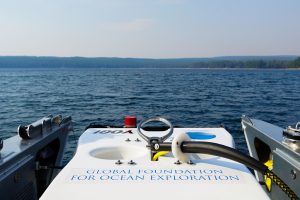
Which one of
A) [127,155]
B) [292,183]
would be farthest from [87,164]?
[292,183]

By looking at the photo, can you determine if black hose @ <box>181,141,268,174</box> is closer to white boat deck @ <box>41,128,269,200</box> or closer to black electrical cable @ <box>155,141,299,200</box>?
black electrical cable @ <box>155,141,299,200</box>

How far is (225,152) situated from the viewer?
2.59 metres

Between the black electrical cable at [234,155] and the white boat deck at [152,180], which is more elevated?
the black electrical cable at [234,155]

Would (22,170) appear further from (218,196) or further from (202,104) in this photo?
(202,104)

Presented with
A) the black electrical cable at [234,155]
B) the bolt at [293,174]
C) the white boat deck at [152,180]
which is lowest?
the bolt at [293,174]

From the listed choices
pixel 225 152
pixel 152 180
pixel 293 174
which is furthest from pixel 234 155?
pixel 293 174

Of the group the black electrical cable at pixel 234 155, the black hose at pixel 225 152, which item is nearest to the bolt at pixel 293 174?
the black electrical cable at pixel 234 155

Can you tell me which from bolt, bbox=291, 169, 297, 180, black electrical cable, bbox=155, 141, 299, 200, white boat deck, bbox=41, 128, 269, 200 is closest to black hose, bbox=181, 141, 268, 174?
black electrical cable, bbox=155, 141, 299, 200

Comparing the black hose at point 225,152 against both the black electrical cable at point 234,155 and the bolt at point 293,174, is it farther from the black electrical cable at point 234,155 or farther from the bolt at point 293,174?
the bolt at point 293,174

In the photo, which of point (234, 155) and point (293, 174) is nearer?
point (234, 155)

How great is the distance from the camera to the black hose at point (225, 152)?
8.29 feet

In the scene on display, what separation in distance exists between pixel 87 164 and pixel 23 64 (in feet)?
608

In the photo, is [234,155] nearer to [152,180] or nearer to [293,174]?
[152,180]

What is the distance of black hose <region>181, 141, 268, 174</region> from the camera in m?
2.53
